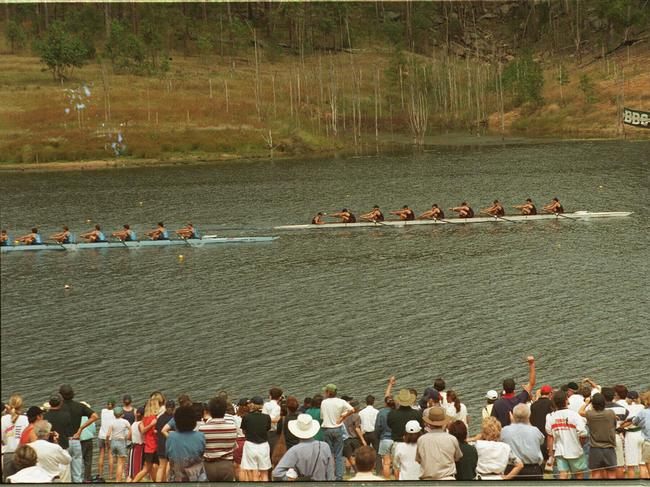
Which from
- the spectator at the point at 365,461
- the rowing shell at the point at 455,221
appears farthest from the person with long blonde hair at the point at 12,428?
the rowing shell at the point at 455,221

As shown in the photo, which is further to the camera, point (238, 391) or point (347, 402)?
point (238, 391)

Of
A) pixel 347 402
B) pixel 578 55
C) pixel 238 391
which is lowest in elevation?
pixel 238 391

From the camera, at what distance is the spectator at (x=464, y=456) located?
33.2ft

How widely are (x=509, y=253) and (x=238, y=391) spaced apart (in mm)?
18876

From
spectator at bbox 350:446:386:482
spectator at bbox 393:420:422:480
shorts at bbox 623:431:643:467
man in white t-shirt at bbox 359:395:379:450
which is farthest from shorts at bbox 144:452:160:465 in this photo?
shorts at bbox 623:431:643:467

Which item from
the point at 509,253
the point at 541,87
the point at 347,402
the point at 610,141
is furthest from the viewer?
the point at 541,87

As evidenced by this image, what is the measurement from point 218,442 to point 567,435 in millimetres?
3997

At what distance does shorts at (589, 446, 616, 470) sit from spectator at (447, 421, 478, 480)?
6.56 ft

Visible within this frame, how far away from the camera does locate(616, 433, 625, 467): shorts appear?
11.7m

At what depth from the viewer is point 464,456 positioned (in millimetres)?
10109

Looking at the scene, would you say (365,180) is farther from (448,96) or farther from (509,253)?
(448,96)

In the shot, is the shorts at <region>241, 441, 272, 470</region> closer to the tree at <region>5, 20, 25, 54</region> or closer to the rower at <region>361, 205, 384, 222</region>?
the tree at <region>5, 20, 25, 54</region>

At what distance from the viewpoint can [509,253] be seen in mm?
37750

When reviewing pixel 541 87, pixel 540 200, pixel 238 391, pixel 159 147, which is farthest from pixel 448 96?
pixel 238 391
